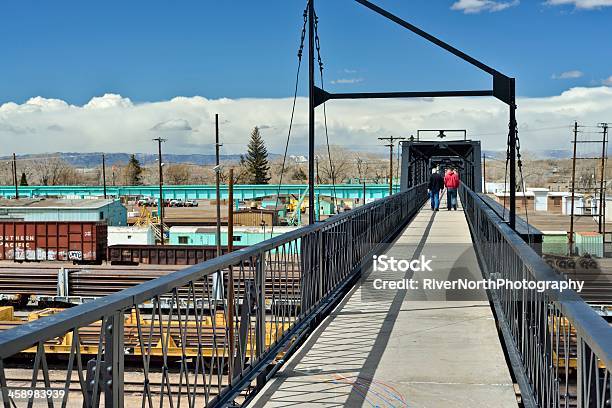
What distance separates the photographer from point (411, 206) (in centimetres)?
2831

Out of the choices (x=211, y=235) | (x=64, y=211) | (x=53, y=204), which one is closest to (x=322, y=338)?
(x=211, y=235)

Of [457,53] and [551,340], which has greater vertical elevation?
[457,53]

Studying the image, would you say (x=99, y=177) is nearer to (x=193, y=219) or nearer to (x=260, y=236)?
(x=193, y=219)

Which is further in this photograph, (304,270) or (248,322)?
(304,270)

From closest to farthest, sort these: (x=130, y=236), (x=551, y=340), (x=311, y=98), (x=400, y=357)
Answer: (x=551, y=340), (x=400, y=357), (x=311, y=98), (x=130, y=236)

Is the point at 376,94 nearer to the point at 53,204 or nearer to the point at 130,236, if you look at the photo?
the point at 130,236

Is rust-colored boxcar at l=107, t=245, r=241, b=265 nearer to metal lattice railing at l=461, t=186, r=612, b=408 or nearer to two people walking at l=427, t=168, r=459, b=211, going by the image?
two people walking at l=427, t=168, r=459, b=211

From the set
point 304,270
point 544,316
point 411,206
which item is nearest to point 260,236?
point 411,206

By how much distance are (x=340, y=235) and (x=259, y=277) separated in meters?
4.25

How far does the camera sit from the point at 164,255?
43500 millimetres

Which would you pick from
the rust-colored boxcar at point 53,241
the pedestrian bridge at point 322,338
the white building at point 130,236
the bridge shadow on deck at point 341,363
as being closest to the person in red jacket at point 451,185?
the pedestrian bridge at point 322,338

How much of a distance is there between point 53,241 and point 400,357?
144ft

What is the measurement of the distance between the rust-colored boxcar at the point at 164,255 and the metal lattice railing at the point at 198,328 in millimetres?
32099

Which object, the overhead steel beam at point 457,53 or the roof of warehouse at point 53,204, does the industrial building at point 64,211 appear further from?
the overhead steel beam at point 457,53
